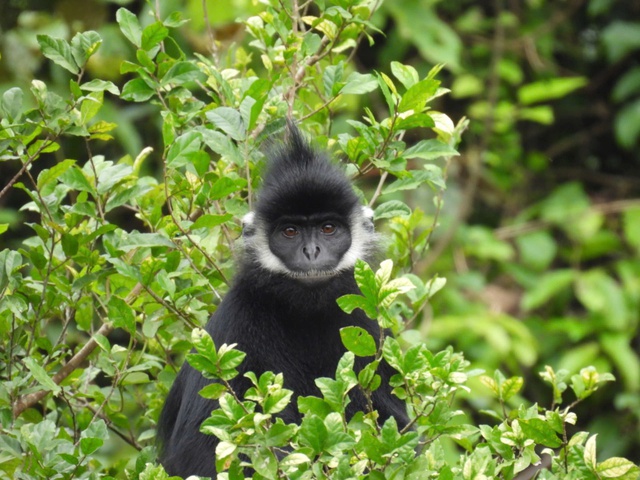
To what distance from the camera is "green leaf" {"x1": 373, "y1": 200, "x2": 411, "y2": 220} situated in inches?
135

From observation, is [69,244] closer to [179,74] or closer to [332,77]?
[179,74]

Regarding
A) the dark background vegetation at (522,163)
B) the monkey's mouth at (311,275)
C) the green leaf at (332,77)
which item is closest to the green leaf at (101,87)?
the green leaf at (332,77)

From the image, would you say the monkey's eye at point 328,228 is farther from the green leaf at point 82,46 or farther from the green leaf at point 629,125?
the green leaf at point 629,125

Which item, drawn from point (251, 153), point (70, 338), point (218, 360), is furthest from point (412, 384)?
point (70, 338)

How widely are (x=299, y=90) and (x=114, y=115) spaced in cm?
376

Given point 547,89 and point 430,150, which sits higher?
point 547,89

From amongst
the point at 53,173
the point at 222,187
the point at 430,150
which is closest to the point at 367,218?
the point at 430,150

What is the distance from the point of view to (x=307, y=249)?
3.70 meters

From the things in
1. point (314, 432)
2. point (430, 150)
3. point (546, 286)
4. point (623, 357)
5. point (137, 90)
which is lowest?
point (623, 357)

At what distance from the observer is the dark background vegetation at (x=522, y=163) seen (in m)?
7.20

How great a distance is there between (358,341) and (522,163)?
653 centimetres

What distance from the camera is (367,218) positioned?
380cm

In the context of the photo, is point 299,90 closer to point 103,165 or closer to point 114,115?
point 103,165

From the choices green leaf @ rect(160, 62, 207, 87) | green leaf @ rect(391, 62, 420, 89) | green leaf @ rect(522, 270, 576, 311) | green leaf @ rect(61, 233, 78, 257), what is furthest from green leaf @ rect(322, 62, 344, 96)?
green leaf @ rect(522, 270, 576, 311)
